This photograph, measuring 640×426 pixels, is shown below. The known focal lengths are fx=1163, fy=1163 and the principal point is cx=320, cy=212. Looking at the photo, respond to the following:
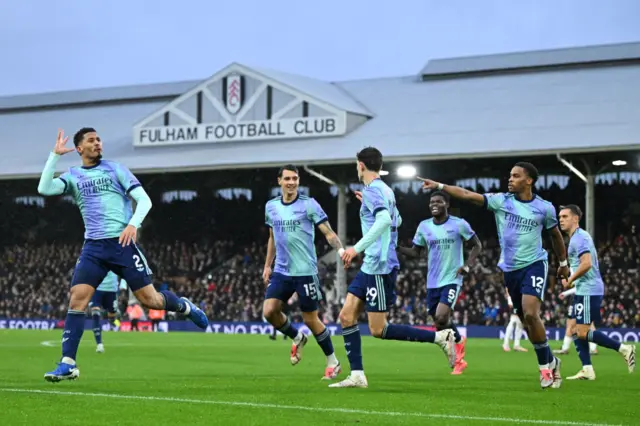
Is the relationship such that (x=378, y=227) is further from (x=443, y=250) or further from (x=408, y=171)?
(x=408, y=171)

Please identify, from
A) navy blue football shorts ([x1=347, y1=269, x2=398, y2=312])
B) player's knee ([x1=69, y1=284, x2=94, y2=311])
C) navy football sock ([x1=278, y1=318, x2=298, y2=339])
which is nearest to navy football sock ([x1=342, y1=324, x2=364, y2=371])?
navy blue football shorts ([x1=347, y1=269, x2=398, y2=312])

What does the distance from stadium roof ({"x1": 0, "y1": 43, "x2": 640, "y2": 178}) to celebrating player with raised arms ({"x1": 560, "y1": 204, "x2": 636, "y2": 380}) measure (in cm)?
2038

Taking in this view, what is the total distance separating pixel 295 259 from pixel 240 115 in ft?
107

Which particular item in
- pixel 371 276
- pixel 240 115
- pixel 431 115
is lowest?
pixel 371 276

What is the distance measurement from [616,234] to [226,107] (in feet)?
53.5

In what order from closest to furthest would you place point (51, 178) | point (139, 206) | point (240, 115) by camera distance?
point (139, 206) → point (51, 178) → point (240, 115)

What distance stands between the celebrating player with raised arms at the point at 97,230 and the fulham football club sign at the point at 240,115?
32.3 m

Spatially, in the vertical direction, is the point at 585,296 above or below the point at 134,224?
below

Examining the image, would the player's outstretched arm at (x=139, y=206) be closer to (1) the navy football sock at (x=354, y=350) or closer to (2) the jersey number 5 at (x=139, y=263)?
(2) the jersey number 5 at (x=139, y=263)

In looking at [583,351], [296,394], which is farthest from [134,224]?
[583,351]

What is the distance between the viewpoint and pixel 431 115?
44.3m

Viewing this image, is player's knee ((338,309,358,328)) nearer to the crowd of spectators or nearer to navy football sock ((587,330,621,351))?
navy football sock ((587,330,621,351))

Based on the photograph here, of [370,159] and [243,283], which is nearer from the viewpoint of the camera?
[370,159]

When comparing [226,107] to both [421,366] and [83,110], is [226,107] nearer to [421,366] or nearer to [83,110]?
[83,110]
